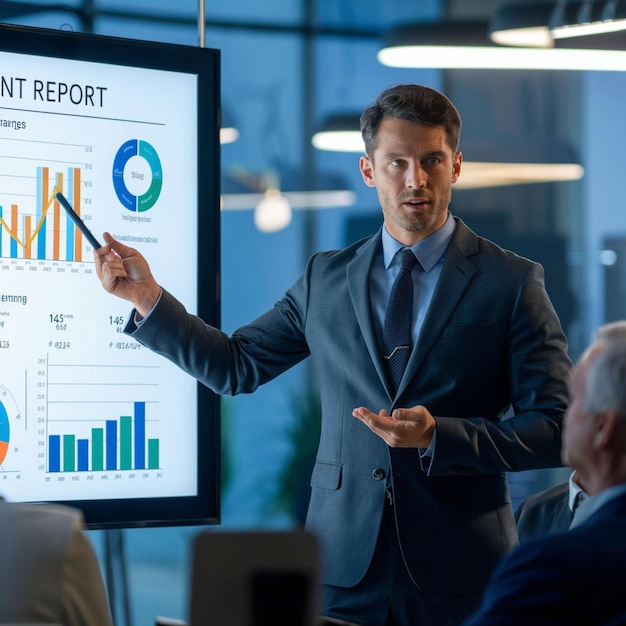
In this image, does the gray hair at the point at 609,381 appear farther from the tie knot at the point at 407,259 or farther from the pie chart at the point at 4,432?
the pie chart at the point at 4,432

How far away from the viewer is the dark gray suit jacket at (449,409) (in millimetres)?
2488

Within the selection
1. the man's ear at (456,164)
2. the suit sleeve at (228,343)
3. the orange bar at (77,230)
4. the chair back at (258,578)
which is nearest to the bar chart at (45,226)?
the orange bar at (77,230)

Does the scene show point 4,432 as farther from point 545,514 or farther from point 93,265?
point 545,514

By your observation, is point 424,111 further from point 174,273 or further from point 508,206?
point 508,206

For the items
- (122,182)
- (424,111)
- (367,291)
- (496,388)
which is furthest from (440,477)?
(122,182)

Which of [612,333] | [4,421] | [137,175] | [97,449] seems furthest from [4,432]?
[612,333]

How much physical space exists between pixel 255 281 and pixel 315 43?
1578 millimetres

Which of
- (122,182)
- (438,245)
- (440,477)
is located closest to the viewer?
(440,477)

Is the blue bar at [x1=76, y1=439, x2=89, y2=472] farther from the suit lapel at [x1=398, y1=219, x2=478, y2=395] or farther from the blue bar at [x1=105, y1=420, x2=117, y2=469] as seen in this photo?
the suit lapel at [x1=398, y1=219, x2=478, y2=395]

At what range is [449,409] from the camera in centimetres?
258

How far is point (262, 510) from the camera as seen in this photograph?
6.77 metres

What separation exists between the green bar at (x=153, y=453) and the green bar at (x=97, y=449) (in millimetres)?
134

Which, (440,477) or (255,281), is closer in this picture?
(440,477)

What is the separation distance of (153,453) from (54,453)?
0.28m
